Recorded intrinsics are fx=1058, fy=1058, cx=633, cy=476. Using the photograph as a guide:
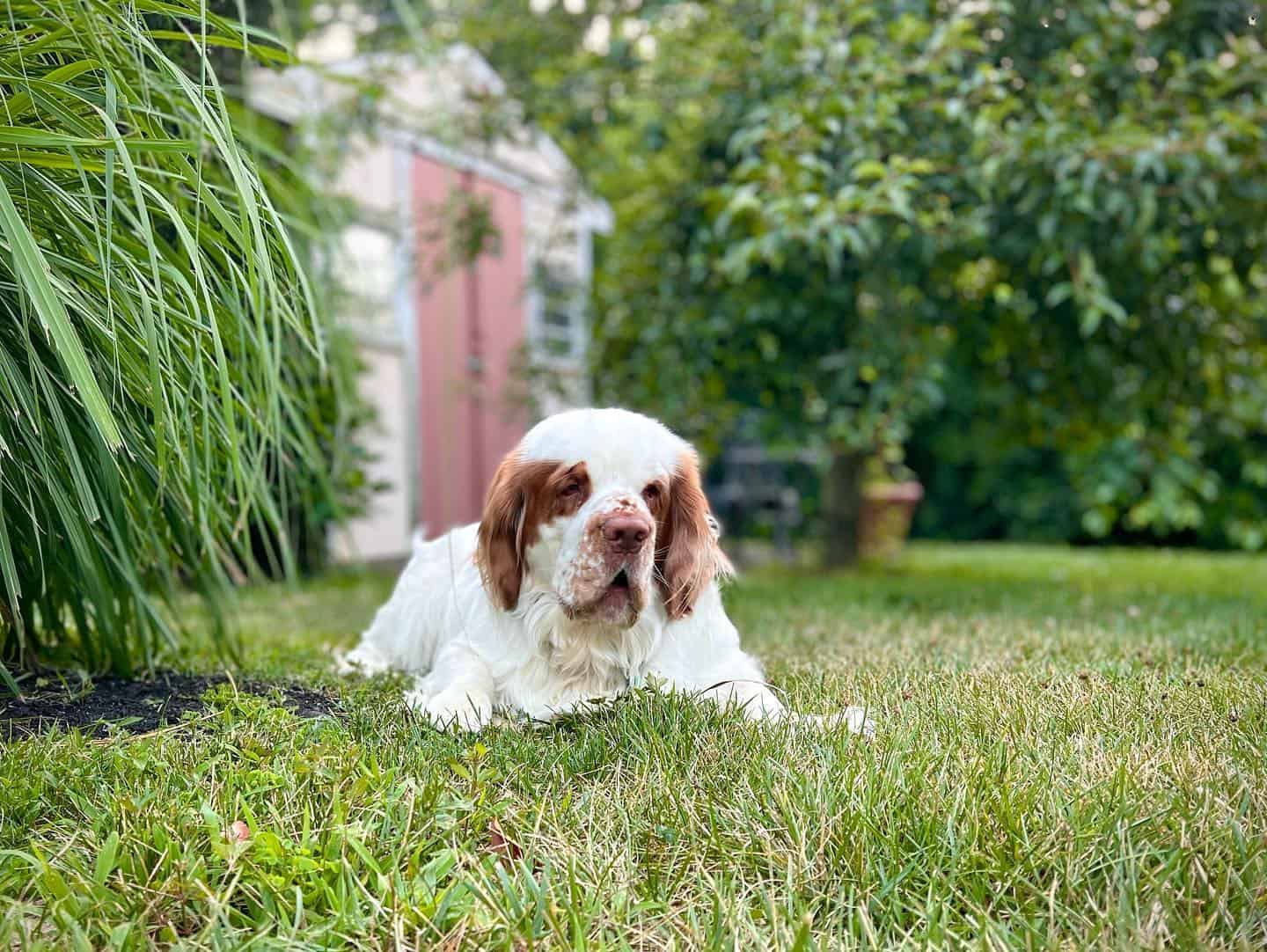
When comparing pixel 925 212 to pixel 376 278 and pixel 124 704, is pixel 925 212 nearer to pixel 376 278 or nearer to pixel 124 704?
pixel 124 704

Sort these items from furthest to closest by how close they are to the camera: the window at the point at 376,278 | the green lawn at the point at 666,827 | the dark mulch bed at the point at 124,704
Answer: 1. the window at the point at 376,278
2. the dark mulch bed at the point at 124,704
3. the green lawn at the point at 666,827

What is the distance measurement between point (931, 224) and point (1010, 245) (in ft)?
1.46

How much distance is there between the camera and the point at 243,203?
1.41 meters

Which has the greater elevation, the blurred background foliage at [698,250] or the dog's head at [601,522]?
the blurred background foliage at [698,250]

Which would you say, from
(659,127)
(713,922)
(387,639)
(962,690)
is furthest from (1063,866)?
(659,127)

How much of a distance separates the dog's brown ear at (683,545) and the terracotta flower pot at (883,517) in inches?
221

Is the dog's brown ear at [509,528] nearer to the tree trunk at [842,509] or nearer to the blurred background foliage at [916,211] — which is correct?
the blurred background foliage at [916,211]

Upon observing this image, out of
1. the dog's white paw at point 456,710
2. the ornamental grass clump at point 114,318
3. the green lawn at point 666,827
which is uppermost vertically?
the ornamental grass clump at point 114,318

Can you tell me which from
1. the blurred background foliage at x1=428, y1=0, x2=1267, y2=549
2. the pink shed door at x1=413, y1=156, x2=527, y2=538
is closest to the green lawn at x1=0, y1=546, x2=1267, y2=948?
the blurred background foliage at x1=428, y1=0, x2=1267, y2=549

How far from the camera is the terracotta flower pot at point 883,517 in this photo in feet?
25.1

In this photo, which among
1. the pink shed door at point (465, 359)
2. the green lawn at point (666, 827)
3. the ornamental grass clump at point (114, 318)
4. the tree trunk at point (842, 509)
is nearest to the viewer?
the green lawn at point (666, 827)

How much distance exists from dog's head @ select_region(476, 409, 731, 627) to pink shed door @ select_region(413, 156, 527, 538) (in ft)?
17.4

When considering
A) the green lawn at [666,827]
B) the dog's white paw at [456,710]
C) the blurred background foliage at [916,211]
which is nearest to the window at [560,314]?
the blurred background foliage at [916,211]

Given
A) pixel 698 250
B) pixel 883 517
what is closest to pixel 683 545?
pixel 698 250
